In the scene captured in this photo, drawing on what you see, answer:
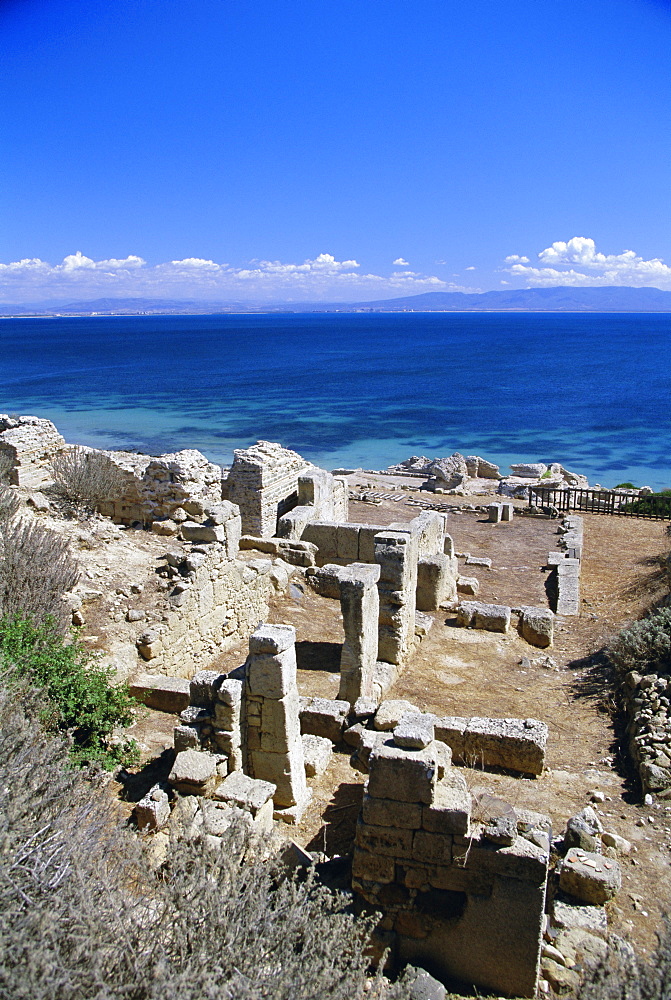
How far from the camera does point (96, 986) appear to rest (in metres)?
3.28

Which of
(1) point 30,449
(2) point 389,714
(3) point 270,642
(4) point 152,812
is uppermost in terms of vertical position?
(1) point 30,449

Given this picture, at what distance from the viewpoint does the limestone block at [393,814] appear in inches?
193

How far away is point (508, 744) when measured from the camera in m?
7.45

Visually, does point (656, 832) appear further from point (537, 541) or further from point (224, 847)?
point (537, 541)

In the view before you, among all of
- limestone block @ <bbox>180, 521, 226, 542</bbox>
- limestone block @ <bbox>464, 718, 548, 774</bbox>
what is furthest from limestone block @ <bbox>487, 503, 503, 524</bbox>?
limestone block @ <bbox>464, 718, 548, 774</bbox>

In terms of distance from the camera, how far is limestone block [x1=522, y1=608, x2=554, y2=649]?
1189cm

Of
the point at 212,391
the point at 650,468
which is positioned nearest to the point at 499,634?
the point at 650,468

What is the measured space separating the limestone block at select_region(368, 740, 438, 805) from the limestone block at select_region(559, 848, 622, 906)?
1.63 meters

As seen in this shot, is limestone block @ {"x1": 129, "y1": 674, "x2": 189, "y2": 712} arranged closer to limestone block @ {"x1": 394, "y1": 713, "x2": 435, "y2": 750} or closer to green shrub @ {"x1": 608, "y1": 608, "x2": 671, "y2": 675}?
limestone block @ {"x1": 394, "y1": 713, "x2": 435, "y2": 750}

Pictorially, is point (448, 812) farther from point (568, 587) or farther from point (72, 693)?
point (568, 587)

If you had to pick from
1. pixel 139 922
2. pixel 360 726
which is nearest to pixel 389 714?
pixel 360 726

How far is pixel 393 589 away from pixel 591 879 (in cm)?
511

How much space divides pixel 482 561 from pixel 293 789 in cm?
1069

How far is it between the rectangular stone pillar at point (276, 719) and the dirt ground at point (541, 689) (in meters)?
0.35
